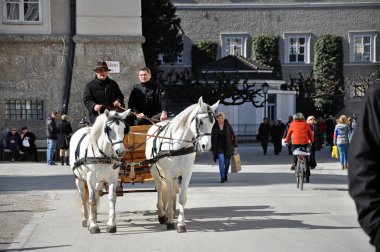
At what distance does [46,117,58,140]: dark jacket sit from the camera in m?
25.9

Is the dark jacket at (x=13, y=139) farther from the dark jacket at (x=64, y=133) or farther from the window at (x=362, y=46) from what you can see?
the window at (x=362, y=46)

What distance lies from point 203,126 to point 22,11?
59.1 feet

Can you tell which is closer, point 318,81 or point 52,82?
point 52,82

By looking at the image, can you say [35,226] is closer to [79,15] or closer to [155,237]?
[155,237]

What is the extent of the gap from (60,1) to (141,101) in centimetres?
1570

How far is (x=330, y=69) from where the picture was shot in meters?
57.6

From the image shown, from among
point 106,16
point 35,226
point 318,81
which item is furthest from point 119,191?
point 318,81

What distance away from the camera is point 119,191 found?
12078mm

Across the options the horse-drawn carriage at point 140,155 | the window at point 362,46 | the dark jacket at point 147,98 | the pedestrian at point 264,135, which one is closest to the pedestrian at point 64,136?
the pedestrian at point 264,135

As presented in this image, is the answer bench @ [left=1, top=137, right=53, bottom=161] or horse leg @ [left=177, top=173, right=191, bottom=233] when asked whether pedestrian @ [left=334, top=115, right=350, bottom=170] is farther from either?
horse leg @ [left=177, top=173, right=191, bottom=233]

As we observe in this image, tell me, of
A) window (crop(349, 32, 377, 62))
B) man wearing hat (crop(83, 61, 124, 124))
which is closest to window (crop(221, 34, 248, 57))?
window (crop(349, 32, 377, 62))

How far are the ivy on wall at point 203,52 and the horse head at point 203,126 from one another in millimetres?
47078

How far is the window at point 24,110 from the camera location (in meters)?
27.8

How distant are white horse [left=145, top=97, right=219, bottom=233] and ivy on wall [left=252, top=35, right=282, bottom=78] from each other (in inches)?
1841
